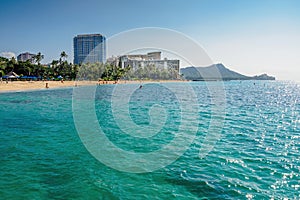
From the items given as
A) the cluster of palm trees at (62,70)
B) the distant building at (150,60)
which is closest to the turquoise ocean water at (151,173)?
the distant building at (150,60)

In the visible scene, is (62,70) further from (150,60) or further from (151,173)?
(151,173)

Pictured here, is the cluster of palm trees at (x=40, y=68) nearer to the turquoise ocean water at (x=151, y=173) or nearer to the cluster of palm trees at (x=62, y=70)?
the cluster of palm trees at (x=62, y=70)

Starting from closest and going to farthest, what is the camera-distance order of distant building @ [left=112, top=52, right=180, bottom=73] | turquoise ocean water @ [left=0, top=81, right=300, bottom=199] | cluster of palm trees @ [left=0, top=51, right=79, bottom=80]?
turquoise ocean water @ [left=0, top=81, right=300, bottom=199] < distant building @ [left=112, top=52, right=180, bottom=73] < cluster of palm trees @ [left=0, top=51, right=79, bottom=80]

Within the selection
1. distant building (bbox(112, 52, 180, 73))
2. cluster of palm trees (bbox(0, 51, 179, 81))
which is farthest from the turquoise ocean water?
cluster of palm trees (bbox(0, 51, 179, 81))

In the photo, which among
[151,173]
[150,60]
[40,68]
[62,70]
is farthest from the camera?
[62,70]

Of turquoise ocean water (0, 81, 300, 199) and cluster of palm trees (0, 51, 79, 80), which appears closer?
turquoise ocean water (0, 81, 300, 199)

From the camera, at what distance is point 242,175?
28.3 feet

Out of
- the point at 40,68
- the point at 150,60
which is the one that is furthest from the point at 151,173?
the point at 40,68

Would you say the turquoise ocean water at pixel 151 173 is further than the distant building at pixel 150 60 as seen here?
No

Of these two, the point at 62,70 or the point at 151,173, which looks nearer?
the point at 151,173

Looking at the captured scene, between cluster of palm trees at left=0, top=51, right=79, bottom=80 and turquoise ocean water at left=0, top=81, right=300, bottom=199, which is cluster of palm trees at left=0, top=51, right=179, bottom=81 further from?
turquoise ocean water at left=0, top=81, right=300, bottom=199

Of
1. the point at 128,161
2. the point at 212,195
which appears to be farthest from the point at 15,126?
the point at 212,195

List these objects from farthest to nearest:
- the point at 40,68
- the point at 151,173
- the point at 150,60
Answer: the point at 40,68 < the point at 150,60 < the point at 151,173

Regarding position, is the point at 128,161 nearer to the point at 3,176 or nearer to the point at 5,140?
the point at 3,176
